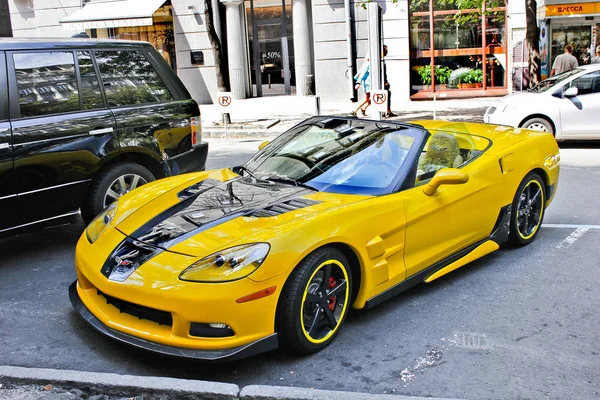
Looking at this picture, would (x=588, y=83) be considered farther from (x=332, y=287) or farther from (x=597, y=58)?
(x=332, y=287)

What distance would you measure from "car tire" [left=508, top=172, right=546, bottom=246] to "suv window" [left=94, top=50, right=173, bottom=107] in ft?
12.3

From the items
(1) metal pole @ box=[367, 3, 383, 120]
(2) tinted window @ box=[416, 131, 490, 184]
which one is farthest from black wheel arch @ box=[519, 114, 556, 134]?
(2) tinted window @ box=[416, 131, 490, 184]

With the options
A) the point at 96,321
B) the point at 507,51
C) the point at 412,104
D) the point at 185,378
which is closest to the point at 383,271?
the point at 185,378

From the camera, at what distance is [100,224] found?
15.4 feet

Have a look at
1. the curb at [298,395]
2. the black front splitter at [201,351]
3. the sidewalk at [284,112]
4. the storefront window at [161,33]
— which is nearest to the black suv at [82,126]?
the black front splitter at [201,351]

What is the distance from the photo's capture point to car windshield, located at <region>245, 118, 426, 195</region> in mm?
4762

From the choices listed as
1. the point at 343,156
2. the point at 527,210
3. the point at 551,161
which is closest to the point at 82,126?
the point at 343,156

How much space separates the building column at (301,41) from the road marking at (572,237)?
50.1 feet

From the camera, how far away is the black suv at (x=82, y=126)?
5.78 metres

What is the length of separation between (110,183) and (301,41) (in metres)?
15.4

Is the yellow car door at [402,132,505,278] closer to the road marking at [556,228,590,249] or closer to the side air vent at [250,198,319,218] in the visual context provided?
the side air vent at [250,198,319,218]

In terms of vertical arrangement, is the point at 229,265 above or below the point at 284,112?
below

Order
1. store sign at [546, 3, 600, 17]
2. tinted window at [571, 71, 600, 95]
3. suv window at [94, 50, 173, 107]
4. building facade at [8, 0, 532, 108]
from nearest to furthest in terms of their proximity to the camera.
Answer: suv window at [94, 50, 173, 107], tinted window at [571, 71, 600, 95], store sign at [546, 3, 600, 17], building facade at [8, 0, 532, 108]

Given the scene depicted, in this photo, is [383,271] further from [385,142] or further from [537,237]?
[537,237]
